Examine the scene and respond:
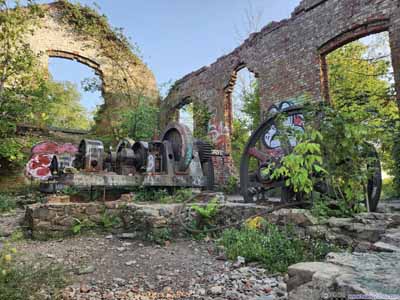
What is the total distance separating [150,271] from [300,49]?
258 inches

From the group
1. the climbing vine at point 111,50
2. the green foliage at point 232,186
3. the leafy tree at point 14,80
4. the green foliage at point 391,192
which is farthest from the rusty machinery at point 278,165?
the climbing vine at point 111,50

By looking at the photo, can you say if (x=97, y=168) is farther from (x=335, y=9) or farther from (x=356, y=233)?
(x=335, y=9)

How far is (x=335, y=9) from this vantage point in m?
6.50

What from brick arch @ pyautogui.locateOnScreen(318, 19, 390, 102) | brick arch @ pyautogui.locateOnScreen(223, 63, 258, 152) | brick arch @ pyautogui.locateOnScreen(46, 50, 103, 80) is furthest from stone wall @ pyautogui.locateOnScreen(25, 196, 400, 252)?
brick arch @ pyautogui.locateOnScreen(46, 50, 103, 80)

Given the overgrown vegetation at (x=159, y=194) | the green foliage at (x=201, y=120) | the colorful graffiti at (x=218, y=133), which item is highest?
the green foliage at (x=201, y=120)

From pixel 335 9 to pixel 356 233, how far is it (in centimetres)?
575

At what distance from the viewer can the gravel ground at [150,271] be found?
243 centimetres

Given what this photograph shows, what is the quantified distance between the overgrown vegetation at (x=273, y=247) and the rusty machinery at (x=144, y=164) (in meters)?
2.88

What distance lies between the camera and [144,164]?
21.6ft

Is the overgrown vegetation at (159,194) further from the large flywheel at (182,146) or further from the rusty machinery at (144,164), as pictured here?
the large flywheel at (182,146)

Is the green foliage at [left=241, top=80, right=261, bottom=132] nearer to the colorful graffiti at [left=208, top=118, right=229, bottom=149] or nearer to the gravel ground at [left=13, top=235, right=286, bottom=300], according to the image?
the colorful graffiti at [left=208, top=118, right=229, bottom=149]

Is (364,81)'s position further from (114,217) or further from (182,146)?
(114,217)

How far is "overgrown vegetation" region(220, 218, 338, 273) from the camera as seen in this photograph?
9.36 ft

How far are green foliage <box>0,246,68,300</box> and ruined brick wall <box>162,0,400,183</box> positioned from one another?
6.39 m
